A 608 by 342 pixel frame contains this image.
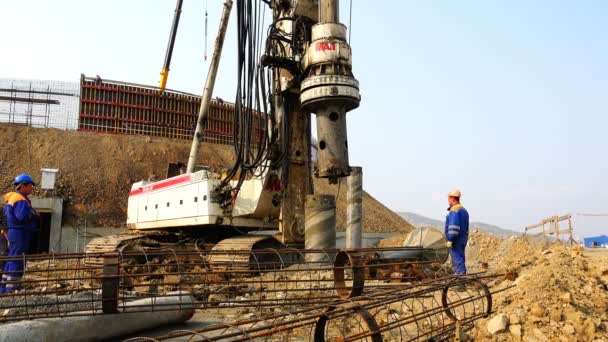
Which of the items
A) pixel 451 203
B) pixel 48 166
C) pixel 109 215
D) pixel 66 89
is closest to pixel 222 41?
pixel 451 203

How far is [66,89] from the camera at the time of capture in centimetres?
2745

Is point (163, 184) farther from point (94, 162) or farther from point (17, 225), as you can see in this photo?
point (94, 162)

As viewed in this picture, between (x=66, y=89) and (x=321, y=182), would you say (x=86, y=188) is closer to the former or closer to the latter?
(x=66, y=89)

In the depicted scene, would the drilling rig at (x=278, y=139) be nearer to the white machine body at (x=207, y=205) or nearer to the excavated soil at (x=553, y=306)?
the white machine body at (x=207, y=205)

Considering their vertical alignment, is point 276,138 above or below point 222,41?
below

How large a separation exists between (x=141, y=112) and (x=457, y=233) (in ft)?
80.1

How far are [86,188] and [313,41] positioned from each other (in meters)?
18.4

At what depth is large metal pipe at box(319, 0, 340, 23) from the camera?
9.40 m

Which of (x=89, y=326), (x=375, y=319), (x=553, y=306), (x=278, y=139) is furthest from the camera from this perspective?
(x=278, y=139)

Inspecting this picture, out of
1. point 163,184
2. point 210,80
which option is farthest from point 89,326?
point 210,80

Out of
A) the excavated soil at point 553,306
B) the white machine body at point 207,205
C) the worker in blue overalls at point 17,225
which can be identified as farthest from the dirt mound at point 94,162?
the excavated soil at point 553,306

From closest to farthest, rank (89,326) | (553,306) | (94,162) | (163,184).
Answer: (553,306)
(89,326)
(163,184)
(94,162)

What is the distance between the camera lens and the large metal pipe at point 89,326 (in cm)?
419

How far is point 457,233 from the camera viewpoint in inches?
295
